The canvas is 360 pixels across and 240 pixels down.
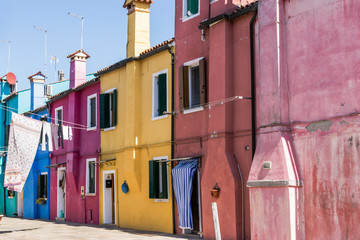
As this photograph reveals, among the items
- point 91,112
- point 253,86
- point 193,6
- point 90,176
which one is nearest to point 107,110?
point 91,112

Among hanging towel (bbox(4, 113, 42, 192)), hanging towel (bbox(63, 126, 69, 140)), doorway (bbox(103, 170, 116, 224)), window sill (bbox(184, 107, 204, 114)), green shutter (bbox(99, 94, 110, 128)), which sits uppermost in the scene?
green shutter (bbox(99, 94, 110, 128))

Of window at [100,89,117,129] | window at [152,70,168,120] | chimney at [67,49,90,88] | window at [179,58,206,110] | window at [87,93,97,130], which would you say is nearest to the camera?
window at [179,58,206,110]

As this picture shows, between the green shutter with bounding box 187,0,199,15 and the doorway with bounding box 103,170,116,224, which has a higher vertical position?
the green shutter with bounding box 187,0,199,15

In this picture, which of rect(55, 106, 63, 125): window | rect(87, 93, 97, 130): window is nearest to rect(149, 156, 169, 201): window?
rect(87, 93, 97, 130): window

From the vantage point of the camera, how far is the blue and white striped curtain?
49.3ft

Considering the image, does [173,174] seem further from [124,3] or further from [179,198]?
[124,3]

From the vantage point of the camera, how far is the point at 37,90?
29438 mm

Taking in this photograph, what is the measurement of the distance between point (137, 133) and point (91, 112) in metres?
4.71

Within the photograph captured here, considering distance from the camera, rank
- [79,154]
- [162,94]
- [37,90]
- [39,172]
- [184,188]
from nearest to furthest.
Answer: [184,188] < [162,94] < [79,154] < [39,172] < [37,90]

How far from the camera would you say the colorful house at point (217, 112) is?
1340 cm

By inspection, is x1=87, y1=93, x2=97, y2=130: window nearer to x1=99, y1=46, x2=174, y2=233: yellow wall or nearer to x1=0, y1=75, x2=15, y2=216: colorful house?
x1=99, y1=46, x2=174, y2=233: yellow wall

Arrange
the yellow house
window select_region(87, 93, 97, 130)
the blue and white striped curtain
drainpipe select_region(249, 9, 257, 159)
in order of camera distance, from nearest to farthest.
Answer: drainpipe select_region(249, 9, 257, 159), the blue and white striped curtain, the yellow house, window select_region(87, 93, 97, 130)

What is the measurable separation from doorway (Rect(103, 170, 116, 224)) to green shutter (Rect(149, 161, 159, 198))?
Result: 3.74m

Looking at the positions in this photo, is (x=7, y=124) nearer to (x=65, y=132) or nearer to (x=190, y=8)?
(x=65, y=132)
